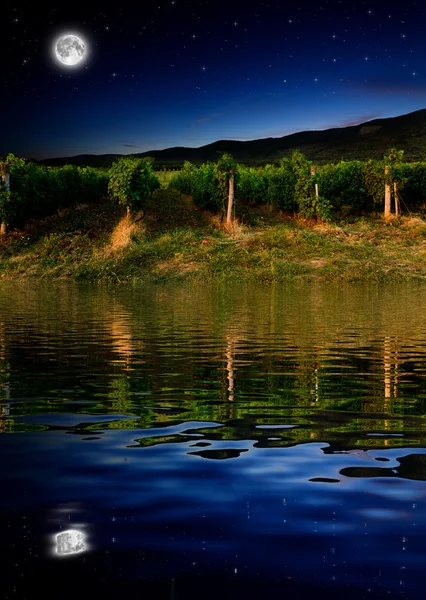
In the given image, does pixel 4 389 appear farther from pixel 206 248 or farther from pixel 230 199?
pixel 230 199

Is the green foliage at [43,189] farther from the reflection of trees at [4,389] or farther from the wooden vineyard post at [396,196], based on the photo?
the reflection of trees at [4,389]

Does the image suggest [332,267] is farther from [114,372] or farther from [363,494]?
[363,494]

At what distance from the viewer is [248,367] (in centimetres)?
1341

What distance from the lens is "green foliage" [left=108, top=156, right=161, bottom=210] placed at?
60.8 metres

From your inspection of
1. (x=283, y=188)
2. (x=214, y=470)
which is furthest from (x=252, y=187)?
(x=214, y=470)

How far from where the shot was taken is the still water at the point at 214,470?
4355mm

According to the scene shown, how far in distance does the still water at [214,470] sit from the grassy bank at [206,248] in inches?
1320

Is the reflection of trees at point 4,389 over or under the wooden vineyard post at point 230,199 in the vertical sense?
under

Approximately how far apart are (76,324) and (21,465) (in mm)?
15524

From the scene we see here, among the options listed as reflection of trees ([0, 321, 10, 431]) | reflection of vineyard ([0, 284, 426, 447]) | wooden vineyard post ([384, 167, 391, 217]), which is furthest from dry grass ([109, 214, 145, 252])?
reflection of trees ([0, 321, 10, 431])

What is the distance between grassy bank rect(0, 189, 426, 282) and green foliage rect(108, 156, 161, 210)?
6.86ft

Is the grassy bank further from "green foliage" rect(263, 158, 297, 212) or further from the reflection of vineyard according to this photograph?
the reflection of vineyard

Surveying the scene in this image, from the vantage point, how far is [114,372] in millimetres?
12859

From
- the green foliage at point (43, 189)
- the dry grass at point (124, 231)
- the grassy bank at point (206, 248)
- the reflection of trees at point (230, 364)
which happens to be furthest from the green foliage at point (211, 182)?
the reflection of trees at point (230, 364)
